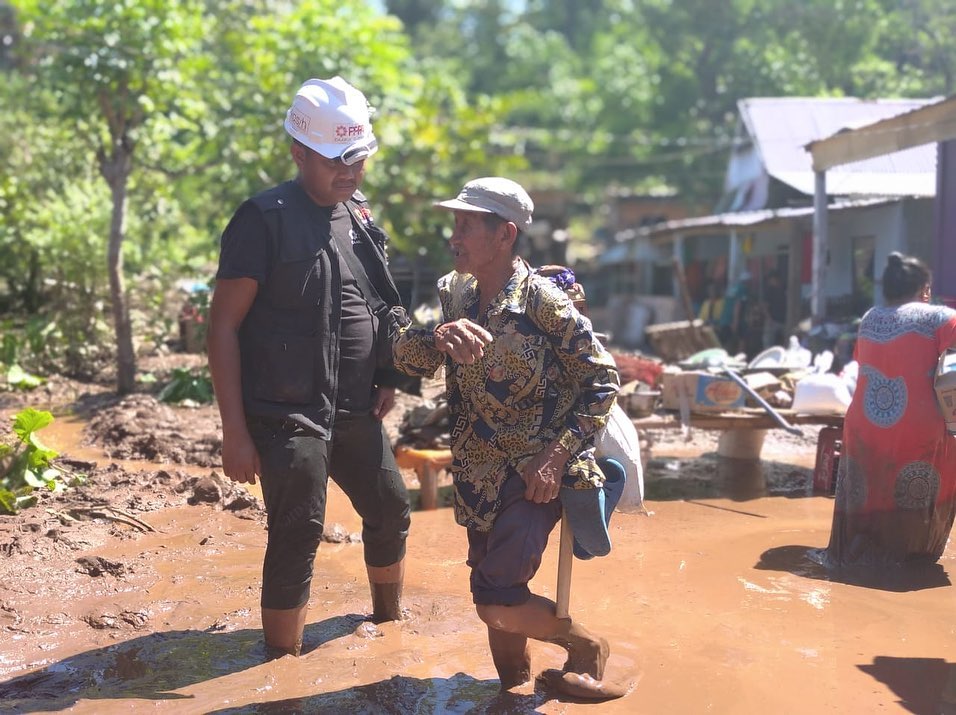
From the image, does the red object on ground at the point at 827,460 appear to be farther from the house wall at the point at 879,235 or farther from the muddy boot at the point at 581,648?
the house wall at the point at 879,235

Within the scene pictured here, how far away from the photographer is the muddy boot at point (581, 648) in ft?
11.4

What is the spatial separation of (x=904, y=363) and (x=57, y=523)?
14.3 feet

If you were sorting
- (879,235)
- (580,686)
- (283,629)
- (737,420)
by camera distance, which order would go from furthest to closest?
(879,235) < (737,420) < (283,629) < (580,686)

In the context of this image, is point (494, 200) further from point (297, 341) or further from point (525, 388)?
point (297, 341)

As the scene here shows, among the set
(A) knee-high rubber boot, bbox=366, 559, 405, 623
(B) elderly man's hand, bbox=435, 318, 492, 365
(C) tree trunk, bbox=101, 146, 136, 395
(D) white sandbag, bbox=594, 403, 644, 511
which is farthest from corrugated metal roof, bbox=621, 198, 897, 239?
(B) elderly man's hand, bbox=435, 318, 492, 365

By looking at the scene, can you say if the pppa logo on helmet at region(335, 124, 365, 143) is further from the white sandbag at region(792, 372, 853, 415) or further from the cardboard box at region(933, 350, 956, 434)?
the white sandbag at region(792, 372, 853, 415)

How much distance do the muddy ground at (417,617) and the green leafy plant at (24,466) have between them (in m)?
0.12

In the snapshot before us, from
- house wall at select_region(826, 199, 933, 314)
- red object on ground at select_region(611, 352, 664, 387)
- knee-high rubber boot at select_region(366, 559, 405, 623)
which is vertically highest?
house wall at select_region(826, 199, 933, 314)

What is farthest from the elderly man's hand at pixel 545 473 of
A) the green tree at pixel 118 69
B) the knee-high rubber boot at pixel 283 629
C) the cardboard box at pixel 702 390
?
the green tree at pixel 118 69

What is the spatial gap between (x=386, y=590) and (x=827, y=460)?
416cm

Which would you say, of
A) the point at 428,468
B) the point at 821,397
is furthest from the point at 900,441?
the point at 428,468

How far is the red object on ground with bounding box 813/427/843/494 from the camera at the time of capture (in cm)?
734

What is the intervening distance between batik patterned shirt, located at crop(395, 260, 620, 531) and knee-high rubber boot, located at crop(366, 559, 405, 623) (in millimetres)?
832

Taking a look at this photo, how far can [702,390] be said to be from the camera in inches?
296
